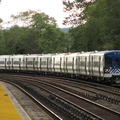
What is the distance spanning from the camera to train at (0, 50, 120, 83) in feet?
123

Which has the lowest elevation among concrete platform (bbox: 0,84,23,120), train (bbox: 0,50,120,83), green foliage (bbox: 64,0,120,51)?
concrete platform (bbox: 0,84,23,120)

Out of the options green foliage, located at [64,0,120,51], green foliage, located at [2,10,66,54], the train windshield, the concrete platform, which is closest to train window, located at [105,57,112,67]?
the train windshield

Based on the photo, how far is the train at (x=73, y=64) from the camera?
1470 inches

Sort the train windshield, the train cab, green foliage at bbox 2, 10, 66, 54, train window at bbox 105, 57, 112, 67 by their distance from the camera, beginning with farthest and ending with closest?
1. green foliage at bbox 2, 10, 66, 54
2. the train windshield
3. train window at bbox 105, 57, 112, 67
4. the train cab

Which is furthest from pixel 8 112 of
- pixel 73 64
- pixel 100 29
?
pixel 100 29

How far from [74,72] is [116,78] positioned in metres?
14.1

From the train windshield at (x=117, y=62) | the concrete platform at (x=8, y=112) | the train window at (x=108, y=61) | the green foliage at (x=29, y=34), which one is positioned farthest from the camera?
the green foliage at (x=29, y=34)

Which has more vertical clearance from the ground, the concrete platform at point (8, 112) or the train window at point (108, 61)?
the train window at point (108, 61)

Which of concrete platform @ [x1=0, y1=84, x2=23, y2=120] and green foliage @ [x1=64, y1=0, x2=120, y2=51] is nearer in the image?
concrete platform @ [x1=0, y1=84, x2=23, y2=120]

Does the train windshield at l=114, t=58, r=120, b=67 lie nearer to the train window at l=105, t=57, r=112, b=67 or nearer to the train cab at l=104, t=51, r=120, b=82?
the train cab at l=104, t=51, r=120, b=82

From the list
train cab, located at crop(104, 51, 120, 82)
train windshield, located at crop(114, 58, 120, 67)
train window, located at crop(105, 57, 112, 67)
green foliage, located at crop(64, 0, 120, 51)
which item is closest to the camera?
train cab, located at crop(104, 51, 120, 82)

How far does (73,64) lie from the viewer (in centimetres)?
5106

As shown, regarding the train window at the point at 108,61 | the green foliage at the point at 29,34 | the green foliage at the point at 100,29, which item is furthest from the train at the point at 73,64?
the green foliage at the point at 29,34

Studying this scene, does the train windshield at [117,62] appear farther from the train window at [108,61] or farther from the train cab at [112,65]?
the train window at [108,61]
